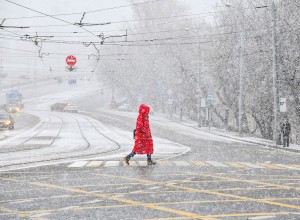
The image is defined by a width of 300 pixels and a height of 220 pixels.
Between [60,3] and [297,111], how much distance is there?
564 ft

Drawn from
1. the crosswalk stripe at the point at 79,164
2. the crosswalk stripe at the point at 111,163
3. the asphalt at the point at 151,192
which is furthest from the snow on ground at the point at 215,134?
the asphalt at the point at 151,192

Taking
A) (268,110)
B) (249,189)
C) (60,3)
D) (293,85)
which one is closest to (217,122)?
(268,110)

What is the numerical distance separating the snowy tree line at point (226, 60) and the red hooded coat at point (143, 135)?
14.4 meters

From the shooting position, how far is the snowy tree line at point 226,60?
1426 inches

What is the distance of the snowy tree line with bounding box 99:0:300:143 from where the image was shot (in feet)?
119

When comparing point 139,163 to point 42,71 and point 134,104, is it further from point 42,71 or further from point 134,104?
point 42,71

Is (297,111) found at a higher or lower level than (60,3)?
lower

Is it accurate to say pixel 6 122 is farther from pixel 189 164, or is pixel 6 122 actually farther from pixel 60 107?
pixel 60 107

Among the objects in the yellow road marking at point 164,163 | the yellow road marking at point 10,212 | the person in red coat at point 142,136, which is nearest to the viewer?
the yellow road marking at point 10,212

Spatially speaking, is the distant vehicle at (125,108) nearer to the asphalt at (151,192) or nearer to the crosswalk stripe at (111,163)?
the crosswalk stripe at (111,163)

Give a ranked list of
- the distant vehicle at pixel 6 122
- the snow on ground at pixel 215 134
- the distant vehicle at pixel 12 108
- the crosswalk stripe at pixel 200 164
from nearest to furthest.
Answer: the crosswalk stripe at pixel 200 164, the snow on ground at pixel 215 134, the distant vehicle at pixel 6 122, the distant vehicle at pixel 12 108

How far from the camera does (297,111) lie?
121 feet

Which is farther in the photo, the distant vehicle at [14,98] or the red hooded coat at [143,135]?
the distant vehicle at [14,98]

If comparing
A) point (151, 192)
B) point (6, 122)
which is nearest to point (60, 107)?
point (6, 122)
